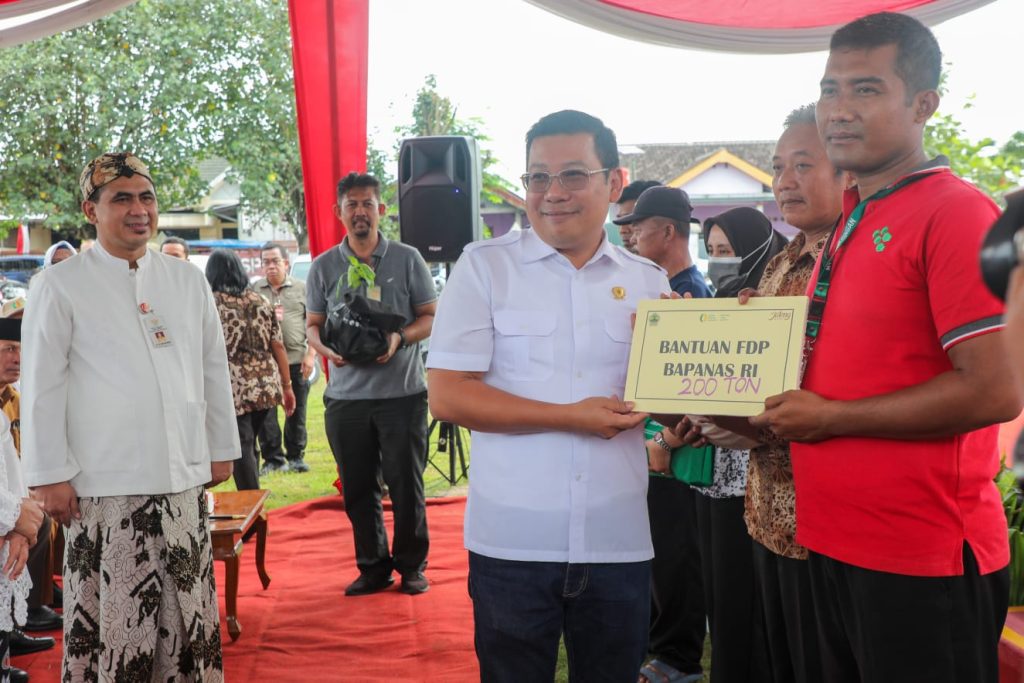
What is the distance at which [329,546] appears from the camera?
5.37 metres

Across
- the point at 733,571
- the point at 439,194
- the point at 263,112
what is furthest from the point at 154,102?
the point at 733,571

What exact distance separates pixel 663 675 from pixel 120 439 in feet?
6.61

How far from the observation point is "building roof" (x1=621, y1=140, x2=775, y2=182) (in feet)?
103

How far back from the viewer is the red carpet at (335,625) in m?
3.65

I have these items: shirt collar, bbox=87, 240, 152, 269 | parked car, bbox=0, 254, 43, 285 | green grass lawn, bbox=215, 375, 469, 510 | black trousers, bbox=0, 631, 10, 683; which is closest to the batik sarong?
black trousers, bbox=0, 631, 10, 683

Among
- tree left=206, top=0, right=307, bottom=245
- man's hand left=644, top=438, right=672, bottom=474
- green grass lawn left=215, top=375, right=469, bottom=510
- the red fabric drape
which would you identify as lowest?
green grass lawn left=215, top=375, right=469, bottom=510

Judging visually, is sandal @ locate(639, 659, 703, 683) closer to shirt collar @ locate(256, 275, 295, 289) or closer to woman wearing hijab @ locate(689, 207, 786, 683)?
woman wearing hijab @ locate(689, 207, 786, 683)

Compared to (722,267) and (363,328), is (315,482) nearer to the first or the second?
(363,328)

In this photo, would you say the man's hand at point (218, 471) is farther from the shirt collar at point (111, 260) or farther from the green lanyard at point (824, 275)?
the green lanyard at point (824, 275)

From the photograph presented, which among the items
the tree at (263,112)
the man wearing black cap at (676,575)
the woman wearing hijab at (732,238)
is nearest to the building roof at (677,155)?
the tree at (263,112)

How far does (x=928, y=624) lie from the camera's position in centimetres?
153

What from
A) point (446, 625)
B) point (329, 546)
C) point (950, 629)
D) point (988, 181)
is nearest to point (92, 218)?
point (446, 625)

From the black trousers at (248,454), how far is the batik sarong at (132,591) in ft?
7.27

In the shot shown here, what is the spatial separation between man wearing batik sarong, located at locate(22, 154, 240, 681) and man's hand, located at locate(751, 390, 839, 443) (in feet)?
6.22
